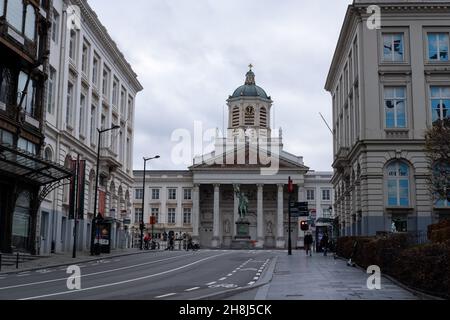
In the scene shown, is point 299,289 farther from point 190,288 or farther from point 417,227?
point 417,227

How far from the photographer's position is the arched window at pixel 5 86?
37219mm

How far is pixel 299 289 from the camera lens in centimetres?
2017

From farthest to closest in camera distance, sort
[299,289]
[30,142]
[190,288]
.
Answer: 1. [30,142]
2. [190,288]
3. [299,289]

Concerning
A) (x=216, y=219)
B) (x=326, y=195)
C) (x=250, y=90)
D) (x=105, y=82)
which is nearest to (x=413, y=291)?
(x=105, y=82)

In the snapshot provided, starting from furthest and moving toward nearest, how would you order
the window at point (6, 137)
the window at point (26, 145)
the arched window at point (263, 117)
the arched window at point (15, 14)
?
the arched window at point (263, 117)
the window at point (26, 145)
the arched window at point (15, 14)
the window at point (6, 137)

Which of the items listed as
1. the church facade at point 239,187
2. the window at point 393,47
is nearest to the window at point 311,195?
the church facade at point 239,187

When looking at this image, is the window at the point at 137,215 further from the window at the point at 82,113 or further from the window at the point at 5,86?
the window at the point at 5,86

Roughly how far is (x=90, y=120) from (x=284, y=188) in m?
64.6

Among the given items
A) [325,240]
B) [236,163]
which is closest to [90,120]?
[325,240]

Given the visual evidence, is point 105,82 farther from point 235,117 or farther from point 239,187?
point 235,117

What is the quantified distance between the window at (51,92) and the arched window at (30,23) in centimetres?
503

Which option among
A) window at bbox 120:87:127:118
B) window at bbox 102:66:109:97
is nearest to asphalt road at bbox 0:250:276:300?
window at bbox 102:66:109:97

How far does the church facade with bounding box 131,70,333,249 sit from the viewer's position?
375 ft

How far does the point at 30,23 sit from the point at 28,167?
1012cm
